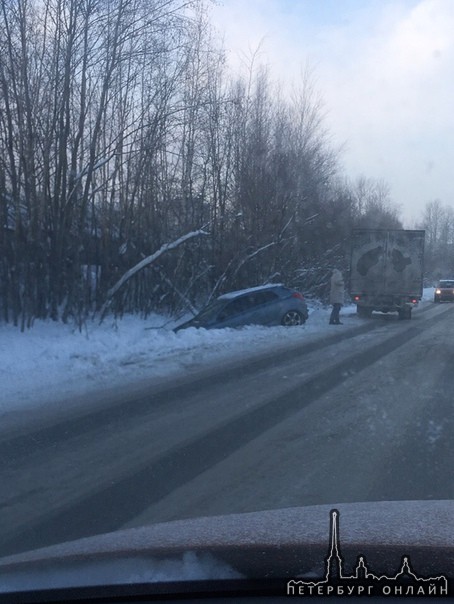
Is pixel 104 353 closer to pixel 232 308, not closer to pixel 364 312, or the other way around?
pixel 232 308

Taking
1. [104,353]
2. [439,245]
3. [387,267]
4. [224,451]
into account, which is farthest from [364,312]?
[439,245]

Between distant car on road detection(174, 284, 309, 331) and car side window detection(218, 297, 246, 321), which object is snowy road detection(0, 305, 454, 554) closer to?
distant car on road detection(174, 284, 309, 331)

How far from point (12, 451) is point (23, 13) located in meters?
12.7

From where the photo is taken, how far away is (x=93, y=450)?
736 centimetres

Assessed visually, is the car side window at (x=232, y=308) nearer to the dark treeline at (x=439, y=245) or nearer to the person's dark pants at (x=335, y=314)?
the person's dark pants at (x=335, y=314)

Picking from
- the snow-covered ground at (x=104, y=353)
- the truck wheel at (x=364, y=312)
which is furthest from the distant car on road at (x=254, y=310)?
the truck wheel at (x=364, y=312)

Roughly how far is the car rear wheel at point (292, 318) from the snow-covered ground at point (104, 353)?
1.99 feet

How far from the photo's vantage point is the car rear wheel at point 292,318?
21.7 m

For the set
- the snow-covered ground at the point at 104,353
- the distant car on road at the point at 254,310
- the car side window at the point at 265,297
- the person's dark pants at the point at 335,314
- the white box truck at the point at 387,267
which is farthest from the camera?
the white box truck at the point at 387,267

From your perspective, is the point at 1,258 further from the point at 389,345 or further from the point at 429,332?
the point at 429,332

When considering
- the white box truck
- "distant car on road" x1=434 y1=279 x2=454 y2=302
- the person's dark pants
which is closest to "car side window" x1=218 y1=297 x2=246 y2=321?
the person's dark pants

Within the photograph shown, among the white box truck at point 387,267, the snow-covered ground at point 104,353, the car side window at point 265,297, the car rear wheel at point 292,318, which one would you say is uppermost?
the white box truck at point 387,267

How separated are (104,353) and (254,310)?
22.7ft

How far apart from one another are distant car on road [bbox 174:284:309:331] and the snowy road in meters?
7.18
